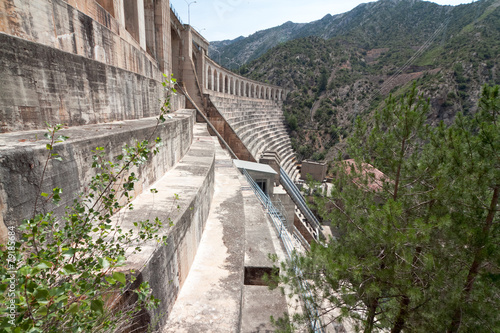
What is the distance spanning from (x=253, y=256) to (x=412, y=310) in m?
2.53

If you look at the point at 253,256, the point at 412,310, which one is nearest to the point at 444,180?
the point at 412,310

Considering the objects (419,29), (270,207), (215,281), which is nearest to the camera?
(215,281)

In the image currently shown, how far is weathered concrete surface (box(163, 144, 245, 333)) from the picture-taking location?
2.75 meters

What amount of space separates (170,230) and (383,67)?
2383 inches

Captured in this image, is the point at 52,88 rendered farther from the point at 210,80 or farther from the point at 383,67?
the point at 383,67

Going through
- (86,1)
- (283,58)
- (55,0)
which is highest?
(283,58)

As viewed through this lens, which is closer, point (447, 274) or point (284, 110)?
point (447, 274)

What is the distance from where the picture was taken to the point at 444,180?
3.20 m

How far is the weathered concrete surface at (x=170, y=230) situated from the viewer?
2.41 m

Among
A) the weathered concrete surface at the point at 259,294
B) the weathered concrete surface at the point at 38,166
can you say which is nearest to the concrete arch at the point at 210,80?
the weathered concrete surface at the point at 259,294

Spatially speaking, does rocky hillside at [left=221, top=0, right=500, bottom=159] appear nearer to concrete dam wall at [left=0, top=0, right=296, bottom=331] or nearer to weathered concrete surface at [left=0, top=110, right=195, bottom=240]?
concrete dam wall at [left=0, top=0, right=296, bottom=331]

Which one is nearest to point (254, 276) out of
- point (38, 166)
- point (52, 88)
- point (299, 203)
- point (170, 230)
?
point (170, 230)

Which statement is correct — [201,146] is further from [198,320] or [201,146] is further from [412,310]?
[412,310]

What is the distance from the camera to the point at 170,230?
110 inches
